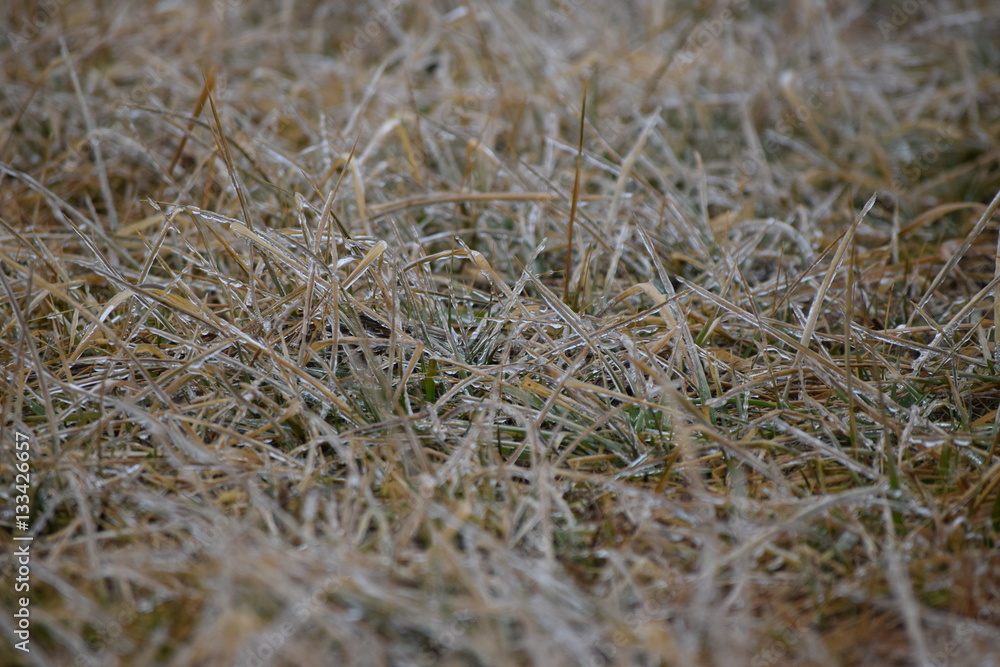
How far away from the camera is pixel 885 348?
1.30 metres

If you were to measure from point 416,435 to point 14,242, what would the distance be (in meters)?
0.94

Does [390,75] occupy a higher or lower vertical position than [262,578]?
higher

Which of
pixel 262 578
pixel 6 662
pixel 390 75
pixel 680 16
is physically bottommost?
pixel 6 662

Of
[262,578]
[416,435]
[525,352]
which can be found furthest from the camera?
[525,352]

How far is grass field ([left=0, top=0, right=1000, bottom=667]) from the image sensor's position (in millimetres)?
854

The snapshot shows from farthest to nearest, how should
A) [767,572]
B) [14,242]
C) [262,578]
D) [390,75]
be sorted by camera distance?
[390,75]
[14,242]
[767,572]
[262,578]

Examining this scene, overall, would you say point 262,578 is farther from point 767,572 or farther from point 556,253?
point 556,253

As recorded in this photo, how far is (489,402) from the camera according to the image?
1118 mm

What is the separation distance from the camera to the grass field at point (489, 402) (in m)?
0.85

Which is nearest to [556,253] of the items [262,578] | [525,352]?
[525,352]

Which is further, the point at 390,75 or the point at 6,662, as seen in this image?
the point at 390,75

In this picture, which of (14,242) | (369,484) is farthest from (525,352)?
(14,242)

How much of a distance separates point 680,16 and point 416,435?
6.46ft

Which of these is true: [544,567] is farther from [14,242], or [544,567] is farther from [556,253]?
[14,242]
